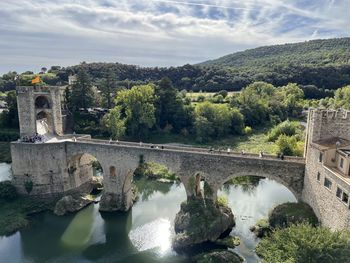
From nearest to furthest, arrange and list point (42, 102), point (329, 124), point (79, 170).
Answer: point (329, 124), point (79, 170), point (42, 102)

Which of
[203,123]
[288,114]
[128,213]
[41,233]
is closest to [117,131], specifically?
[203,123]

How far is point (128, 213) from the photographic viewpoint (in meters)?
32.6

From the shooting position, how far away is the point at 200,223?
26625mm

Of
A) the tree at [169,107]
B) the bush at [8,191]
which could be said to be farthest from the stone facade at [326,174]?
the tree at [169,107]

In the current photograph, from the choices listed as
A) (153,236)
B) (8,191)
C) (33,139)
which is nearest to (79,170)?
(33,139)

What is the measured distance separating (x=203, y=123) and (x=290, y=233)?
127 feet

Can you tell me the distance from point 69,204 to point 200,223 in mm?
14127

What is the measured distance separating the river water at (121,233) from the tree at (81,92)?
26.5 metres

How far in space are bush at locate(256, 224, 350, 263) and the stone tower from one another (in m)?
27.6

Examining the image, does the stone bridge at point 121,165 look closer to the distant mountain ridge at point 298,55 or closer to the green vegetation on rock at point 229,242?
the green vegetation on rock at point 229,242

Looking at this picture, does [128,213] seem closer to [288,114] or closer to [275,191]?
[275,191]

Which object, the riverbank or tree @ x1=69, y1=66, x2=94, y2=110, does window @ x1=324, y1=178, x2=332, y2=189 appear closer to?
the riverbank

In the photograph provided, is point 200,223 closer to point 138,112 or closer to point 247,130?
point 138,112

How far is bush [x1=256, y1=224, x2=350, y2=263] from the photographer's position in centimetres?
1636
